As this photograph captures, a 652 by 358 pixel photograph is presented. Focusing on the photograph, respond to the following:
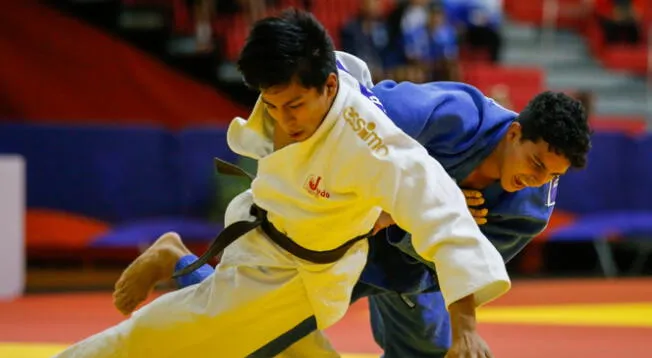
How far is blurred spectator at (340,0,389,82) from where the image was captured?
411 inches

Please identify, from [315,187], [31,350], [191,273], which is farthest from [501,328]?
[315,187]

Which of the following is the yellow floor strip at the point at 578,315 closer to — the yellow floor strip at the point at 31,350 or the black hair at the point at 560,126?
the yellow floor strip at the point at 31,350

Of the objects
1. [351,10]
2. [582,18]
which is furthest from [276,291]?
[582,18]

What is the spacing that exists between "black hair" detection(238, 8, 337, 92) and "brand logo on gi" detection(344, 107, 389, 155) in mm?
135

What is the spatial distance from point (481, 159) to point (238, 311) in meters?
1.08

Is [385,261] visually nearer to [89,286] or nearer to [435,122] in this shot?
[435,122]

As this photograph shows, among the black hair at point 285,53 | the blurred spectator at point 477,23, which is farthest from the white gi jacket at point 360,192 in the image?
the blurred spectator at point 477,23

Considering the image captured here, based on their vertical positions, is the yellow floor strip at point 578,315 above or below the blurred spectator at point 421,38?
Answer: below

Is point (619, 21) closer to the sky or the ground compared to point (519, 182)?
closer to the ground

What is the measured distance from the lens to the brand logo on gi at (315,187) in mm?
3070

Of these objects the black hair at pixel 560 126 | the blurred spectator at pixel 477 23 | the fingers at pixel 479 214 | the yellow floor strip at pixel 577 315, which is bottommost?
the yellow floor strip at pixel 577 315

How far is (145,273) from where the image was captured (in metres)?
3.51

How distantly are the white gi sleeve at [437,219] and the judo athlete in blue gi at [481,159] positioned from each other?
1.40 feet

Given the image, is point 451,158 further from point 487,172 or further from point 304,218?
point 304,218
